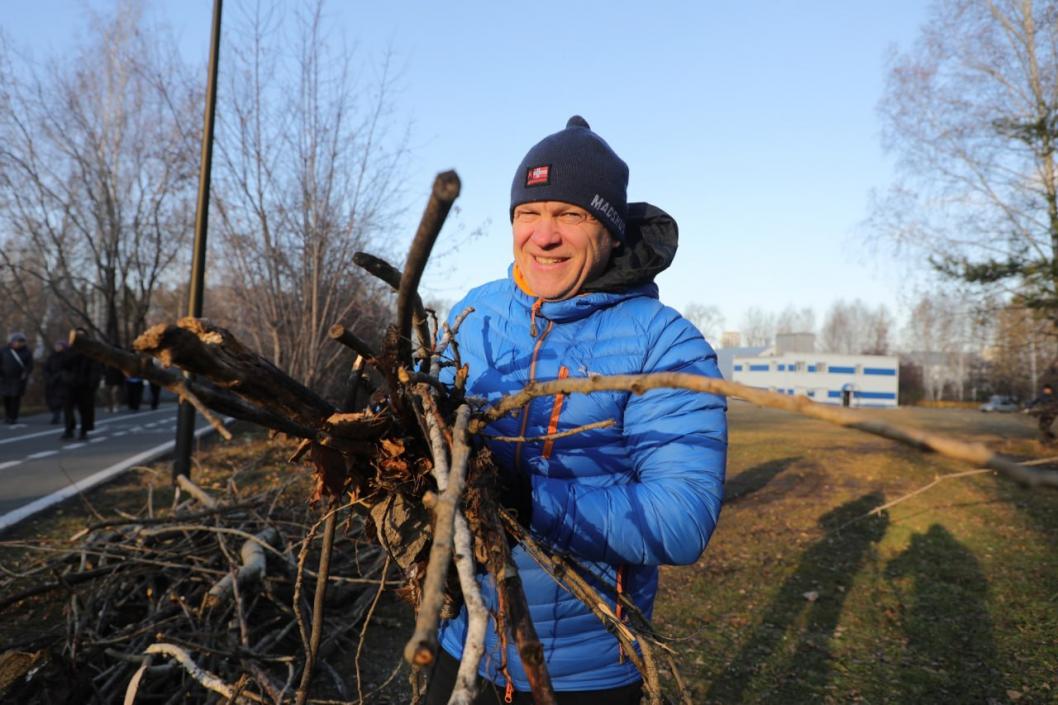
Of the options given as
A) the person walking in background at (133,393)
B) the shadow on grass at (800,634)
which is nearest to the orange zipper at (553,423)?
the shadow on grass at (800,634)

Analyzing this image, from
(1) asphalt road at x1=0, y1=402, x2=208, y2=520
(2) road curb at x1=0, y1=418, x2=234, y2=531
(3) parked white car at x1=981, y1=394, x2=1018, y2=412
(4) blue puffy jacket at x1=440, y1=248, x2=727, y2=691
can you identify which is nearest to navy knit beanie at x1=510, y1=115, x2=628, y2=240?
(4) blue puffy jacket at x1=440, y1=248, x2=727, y2=691

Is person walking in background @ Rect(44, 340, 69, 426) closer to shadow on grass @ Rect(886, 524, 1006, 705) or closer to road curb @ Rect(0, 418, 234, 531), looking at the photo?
road curb @ Rect(0, 418, 234, 531)

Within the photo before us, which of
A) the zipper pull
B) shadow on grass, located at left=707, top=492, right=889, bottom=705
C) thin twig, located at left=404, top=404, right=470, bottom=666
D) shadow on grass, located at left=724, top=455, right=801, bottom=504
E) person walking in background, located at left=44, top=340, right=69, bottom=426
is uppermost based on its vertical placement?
the zipper pull

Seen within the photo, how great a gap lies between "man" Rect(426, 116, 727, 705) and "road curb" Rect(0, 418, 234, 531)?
4.58m

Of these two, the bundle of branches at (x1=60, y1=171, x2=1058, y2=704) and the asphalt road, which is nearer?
the bundle of branches at (x1=60, y1=171, x2=1058, y2=704)

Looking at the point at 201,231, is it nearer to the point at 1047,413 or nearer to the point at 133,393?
the point at 1047,413

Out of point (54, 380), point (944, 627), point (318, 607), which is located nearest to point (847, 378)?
point (54, 380)

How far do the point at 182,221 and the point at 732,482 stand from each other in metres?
16.9

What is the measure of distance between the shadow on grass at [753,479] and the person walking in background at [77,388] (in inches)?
387

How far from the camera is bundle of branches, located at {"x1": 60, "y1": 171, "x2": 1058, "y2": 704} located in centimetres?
→ 78

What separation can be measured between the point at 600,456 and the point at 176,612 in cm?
322

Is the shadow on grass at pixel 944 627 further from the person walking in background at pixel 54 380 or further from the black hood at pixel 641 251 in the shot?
the person walking in background at pixel 54 380

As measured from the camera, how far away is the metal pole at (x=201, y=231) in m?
6.66

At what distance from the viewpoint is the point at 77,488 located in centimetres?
505
